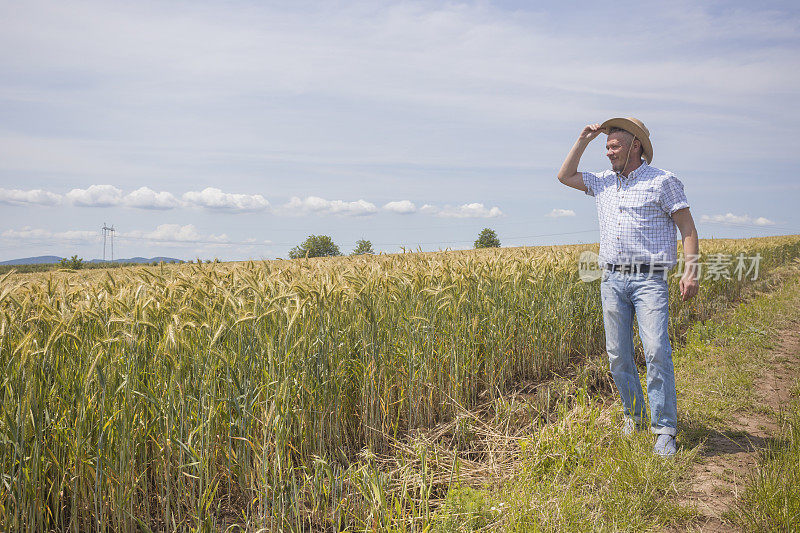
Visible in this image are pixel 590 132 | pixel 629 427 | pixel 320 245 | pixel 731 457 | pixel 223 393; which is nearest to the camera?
pixel 223 393

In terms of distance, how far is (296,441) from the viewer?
9.59ft

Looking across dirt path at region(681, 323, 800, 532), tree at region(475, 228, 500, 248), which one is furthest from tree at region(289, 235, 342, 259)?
dirt path at region(681, 323, 800, 532)

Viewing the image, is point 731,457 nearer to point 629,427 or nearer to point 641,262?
point 629,427

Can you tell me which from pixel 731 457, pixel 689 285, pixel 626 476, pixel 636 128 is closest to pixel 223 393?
pixel 626 476

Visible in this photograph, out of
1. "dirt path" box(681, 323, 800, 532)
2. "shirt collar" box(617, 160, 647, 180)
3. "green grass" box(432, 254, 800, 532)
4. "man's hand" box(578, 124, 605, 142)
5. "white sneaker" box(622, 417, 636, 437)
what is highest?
"man's hand" box(578, 124, 605, 142)

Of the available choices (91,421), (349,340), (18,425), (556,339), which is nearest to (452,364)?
(349,340)

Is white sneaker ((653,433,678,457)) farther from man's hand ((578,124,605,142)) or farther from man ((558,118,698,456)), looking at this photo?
man's hand ((578,124,605,142))

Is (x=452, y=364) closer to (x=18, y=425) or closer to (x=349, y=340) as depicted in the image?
(x=349, y=340)

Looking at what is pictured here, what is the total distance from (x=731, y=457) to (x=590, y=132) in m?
2.46

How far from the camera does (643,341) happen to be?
350 centimetres

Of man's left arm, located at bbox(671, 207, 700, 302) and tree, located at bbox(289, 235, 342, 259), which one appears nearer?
man's left arm, located at bbox(671, 207, 700, 302)

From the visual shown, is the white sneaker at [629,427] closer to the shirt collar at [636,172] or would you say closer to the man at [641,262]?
the man at [641,262]

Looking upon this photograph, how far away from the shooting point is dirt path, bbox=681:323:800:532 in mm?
2801

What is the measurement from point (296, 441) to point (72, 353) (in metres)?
1.24
